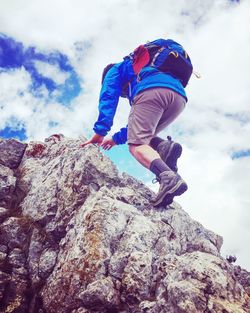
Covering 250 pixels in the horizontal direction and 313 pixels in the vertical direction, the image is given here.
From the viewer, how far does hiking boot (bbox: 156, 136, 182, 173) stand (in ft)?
27.9

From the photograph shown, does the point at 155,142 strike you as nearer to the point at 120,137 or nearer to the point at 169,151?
the point at 169,151

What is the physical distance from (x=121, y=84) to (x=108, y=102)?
2.83 ft

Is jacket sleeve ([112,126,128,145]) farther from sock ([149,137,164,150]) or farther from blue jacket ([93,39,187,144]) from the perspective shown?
sock ([149,137,164,150])

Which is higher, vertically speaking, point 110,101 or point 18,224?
point 110,101

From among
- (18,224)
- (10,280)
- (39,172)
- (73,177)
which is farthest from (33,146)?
(10,280)

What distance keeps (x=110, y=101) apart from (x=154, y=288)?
514 cm

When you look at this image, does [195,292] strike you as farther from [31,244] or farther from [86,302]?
[31,244]

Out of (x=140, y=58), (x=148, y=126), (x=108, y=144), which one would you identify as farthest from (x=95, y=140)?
(x=140, y=58)

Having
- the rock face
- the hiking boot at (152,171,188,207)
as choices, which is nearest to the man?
the hiking boot at (152,171,188,207)

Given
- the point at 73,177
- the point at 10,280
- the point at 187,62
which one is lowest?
the point at 10,280

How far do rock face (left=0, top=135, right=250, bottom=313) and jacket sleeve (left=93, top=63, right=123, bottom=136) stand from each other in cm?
87

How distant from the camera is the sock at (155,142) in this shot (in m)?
8.86

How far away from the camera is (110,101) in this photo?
895 centimetres

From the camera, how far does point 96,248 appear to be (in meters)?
6.38
